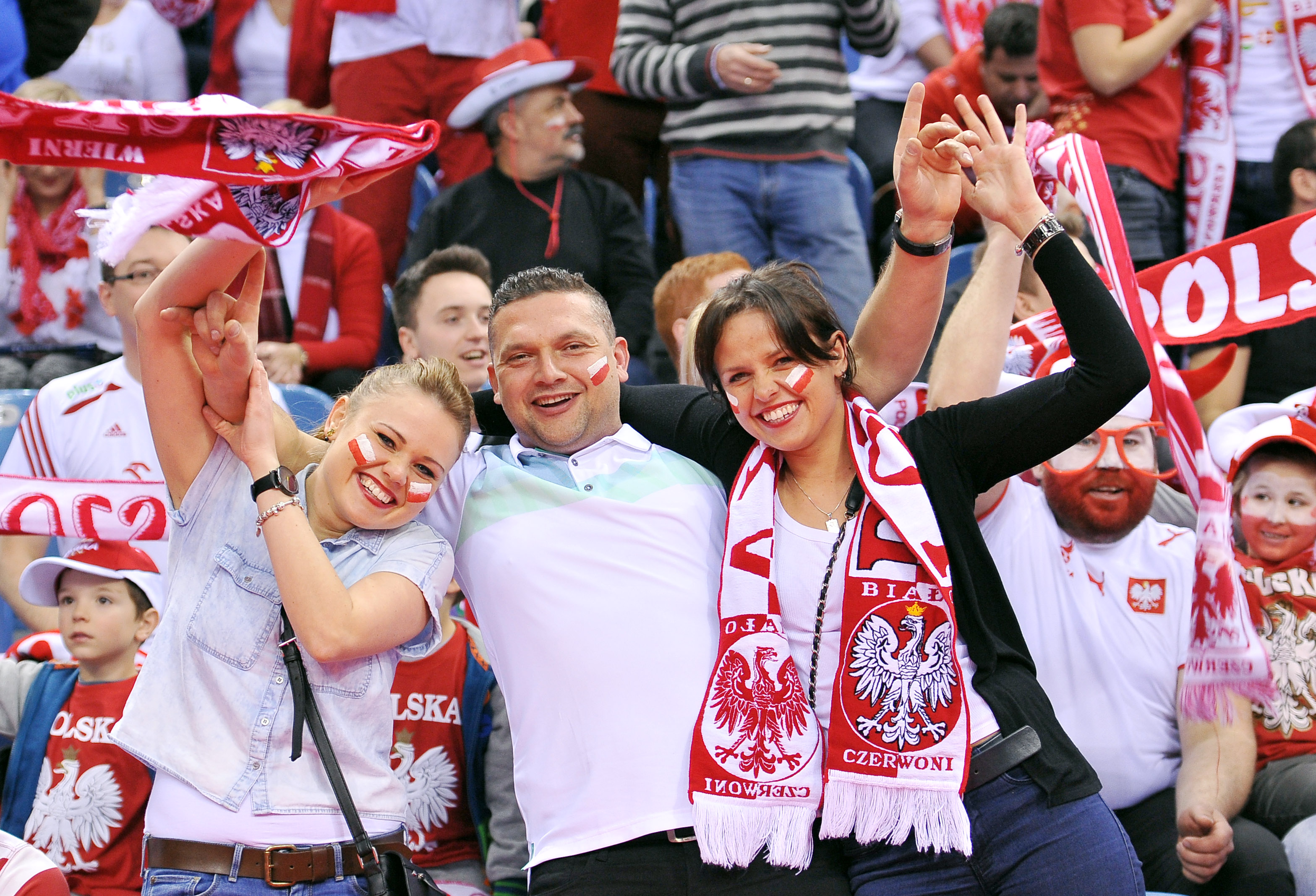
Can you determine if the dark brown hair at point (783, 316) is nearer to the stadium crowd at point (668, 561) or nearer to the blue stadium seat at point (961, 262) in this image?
the stadium crowd at point (668, 561)

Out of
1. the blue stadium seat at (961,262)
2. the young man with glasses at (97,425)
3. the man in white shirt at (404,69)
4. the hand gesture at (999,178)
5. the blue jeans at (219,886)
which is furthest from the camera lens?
the man in white shirt at (404,69)

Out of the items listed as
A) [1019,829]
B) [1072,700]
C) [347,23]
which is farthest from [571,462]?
[347,23]

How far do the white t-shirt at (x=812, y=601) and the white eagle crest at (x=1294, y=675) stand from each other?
1.37 meters

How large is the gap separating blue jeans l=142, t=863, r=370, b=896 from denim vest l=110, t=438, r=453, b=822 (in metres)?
0.12

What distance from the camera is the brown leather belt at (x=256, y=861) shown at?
85.5 inches

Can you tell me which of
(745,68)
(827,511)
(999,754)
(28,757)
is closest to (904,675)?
(999,754)

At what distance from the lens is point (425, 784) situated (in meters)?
3.30

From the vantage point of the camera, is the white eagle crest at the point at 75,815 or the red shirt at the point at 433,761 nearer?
the white eagle crest at the point at 75,815

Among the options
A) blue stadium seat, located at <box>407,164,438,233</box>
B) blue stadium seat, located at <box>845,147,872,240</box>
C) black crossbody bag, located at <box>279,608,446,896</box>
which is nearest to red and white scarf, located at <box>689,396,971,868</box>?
black crossbody bag, located at <box>279,608,446,896</box>

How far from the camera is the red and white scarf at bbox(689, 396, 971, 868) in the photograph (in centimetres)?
231

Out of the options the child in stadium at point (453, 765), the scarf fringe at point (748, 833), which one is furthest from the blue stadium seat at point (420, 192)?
the scarf fringe at point (748, 833)

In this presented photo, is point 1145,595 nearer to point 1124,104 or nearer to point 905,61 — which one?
point 1124,104

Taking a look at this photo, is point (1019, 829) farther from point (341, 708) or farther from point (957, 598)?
point (341, 708)

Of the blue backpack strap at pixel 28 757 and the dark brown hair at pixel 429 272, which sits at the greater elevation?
the dark brown hair at pixel 429 272
